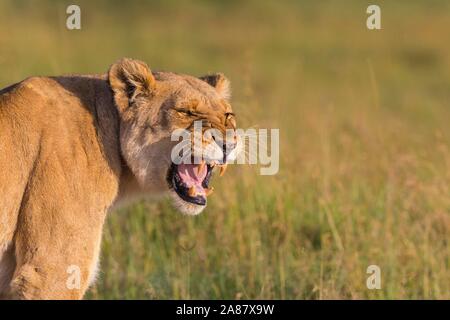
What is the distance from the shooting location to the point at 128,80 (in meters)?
4.54

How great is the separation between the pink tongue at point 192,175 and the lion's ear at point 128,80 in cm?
40

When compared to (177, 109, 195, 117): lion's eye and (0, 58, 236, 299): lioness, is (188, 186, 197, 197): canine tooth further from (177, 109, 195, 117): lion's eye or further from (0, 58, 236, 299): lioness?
(177, 109, 195, 117): lion's eye

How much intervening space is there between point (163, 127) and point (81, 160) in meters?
0.43

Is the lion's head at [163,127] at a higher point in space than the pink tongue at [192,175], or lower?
higher

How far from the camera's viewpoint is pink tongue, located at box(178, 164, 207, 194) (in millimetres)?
4566

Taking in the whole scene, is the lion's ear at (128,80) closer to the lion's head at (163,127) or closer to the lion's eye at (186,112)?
the lion's head at (163,127)

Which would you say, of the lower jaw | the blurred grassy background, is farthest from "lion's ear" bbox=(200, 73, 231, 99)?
the blurred grassy background

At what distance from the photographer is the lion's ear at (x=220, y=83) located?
495 centimetres

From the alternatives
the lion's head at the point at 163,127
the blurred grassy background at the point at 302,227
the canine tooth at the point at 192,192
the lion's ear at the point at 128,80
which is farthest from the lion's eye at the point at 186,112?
the blurred grassy background at the point at 302,227

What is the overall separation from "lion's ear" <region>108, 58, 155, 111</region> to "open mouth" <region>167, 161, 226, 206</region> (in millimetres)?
384

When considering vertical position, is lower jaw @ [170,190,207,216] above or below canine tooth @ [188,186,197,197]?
below

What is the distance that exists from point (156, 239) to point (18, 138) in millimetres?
2475

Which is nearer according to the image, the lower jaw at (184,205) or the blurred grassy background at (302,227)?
the lower jaw at (184,205)

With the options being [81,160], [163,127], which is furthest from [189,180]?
[81,160]
